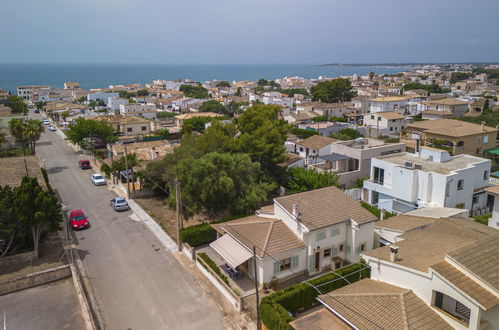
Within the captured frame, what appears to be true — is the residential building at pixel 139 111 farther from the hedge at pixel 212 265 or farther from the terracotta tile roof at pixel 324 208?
the terracotta tile roof at pixel 324 208

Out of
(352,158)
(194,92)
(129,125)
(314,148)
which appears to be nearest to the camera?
(352,158)

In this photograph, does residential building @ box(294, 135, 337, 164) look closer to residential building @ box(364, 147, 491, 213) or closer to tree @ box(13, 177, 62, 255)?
residential building @ box(364, 147, 491, 213)

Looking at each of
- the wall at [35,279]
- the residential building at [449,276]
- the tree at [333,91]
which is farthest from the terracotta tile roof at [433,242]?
the tree at [333,91]

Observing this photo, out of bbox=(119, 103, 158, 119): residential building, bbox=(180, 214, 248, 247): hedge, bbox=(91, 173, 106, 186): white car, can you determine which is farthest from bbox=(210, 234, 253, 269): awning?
bbox=(119, 103, 158, 119): residential building

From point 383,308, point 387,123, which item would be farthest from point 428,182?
point 387,123

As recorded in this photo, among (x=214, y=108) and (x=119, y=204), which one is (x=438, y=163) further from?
(x=214, y=108)

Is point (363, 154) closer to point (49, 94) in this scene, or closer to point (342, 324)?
point (342, 324)
